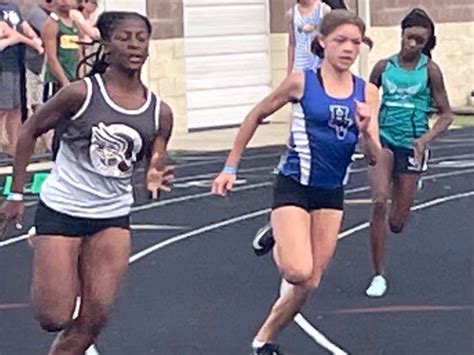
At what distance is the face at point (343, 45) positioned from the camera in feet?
29.1

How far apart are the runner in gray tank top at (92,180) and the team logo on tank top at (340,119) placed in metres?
1.21

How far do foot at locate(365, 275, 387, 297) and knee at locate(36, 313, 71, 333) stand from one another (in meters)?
3.65

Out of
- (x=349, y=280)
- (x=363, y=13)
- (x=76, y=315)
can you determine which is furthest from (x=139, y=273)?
(x=363, y=13)

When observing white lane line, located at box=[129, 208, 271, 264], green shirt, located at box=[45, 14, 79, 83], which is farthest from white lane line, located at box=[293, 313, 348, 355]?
green shirt, located at box=[45, 14, 79, 83]

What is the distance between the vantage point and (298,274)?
8664 millimetres

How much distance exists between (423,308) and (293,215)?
1.93 m

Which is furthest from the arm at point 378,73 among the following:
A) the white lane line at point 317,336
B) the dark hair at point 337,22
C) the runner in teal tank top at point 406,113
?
the dark hair at point 337,22

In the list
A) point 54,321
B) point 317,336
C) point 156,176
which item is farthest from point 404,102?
point 54,321

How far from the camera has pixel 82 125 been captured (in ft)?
25.3

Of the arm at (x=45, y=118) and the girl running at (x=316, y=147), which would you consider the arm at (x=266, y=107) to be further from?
the arm at (x=45, y=118)

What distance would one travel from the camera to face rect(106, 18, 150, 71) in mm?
7770

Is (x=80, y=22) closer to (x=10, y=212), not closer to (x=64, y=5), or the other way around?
(x=64, y=5)

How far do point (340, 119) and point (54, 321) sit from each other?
6.68 ft

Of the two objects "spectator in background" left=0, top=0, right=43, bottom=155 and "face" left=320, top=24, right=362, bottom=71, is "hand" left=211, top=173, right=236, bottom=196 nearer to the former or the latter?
"face" left=320, top=24, right=362, bottom=71
